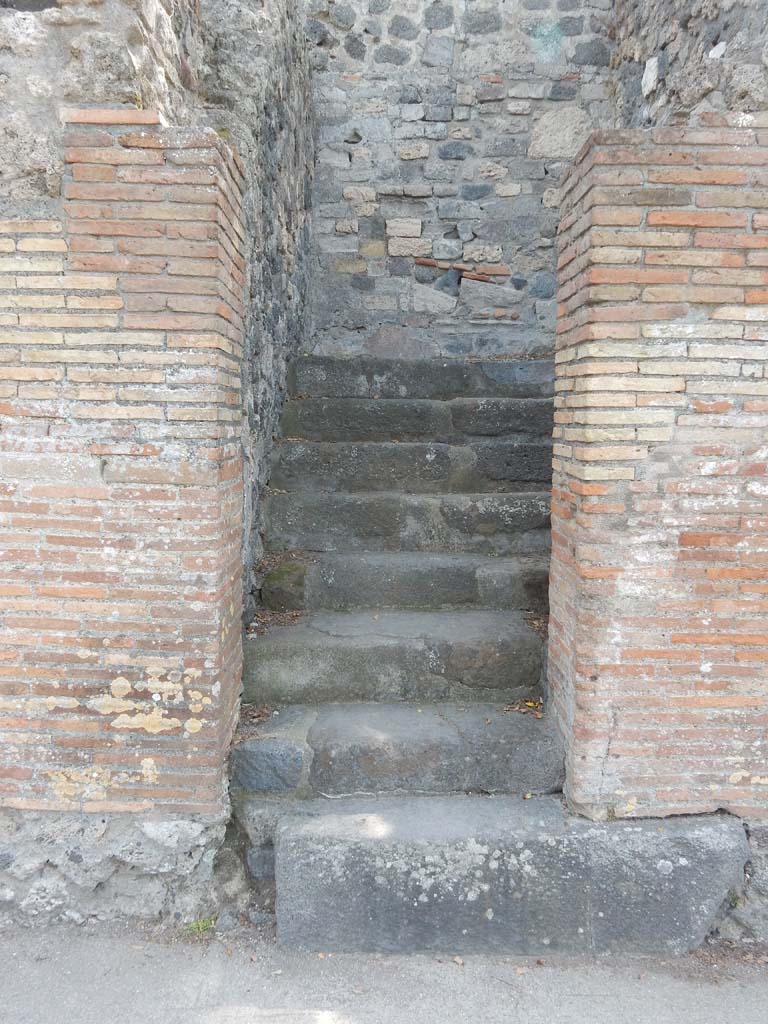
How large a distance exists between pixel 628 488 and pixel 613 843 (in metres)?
1.33

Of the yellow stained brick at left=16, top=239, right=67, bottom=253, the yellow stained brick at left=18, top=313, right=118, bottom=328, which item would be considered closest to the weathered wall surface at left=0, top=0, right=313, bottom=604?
the yellow stained brick at left=16, top=239, right=67, bottom=253

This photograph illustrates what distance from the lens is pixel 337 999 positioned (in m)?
2.55

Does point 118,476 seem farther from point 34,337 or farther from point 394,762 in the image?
point 394,762

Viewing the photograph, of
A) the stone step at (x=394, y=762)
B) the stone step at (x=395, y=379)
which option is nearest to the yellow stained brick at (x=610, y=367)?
the stone step at (x=394, y=762)

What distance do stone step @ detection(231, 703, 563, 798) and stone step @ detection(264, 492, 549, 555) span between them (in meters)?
1.29

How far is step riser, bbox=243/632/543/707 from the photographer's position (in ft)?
11.1

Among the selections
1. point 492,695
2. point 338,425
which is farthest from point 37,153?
point 492,695

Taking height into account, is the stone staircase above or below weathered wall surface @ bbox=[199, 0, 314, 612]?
below

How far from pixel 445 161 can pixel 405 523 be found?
12.2ft

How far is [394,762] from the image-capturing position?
3020 millimetres

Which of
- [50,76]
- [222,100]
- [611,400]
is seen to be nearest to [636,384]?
[611,400]

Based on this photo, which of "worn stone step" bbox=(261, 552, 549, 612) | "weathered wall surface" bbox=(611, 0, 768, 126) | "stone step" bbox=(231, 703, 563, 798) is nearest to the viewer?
"weathered wall surface" bbox=(611, 0, 768, 126)

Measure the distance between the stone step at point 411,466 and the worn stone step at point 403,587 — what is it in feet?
2.43

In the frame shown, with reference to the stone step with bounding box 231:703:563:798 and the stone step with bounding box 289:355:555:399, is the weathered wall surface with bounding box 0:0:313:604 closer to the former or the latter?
the stone step with bounding box 289:355:555:399
